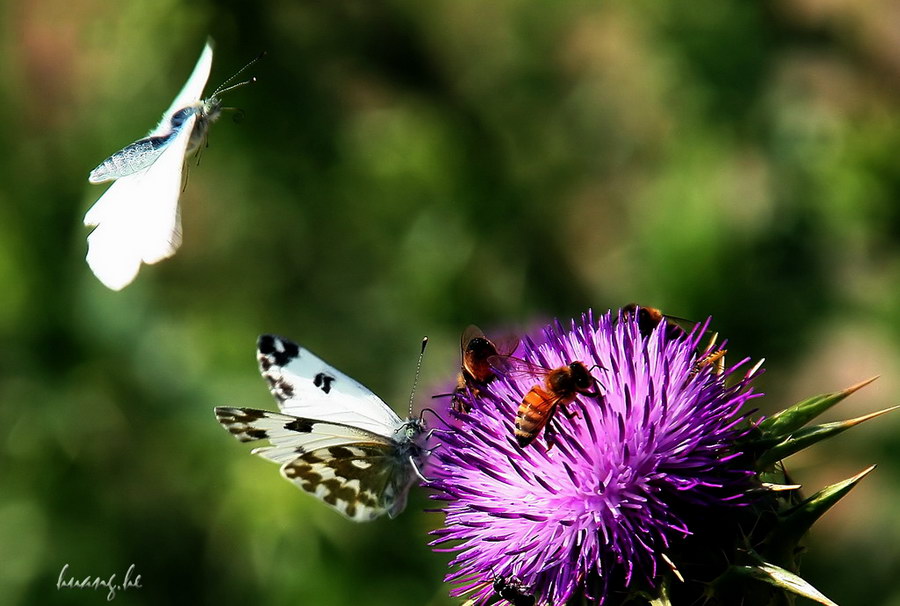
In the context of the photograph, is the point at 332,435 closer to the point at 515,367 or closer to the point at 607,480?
the point at 515,367

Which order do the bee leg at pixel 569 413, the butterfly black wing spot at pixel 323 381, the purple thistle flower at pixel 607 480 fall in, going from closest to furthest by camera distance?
the purple thistle flower at pixel 607 480
the bee leg at pixel 569 413
the butterfly black wing spot at pixel 323 381

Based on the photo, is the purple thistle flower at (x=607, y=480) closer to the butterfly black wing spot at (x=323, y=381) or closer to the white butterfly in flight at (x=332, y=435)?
the white butterfly in flight at (x=332, y=435)

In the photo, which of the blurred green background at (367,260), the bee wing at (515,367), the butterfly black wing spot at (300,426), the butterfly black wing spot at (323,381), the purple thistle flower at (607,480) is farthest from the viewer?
the blurred green background at (367,260)

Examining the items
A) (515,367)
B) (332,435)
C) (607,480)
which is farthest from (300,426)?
(607,480)

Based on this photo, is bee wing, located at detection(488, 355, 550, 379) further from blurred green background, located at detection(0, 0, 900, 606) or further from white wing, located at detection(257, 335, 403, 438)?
blurred green background, located at detection(0, 0, 900, 606)

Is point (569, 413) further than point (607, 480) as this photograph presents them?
Yes

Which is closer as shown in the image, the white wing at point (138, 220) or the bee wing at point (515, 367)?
the white wing at point (138, 220)

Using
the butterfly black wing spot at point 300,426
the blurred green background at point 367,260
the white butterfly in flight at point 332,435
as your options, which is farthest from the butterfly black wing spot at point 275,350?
the blurred green background at point 367,260
